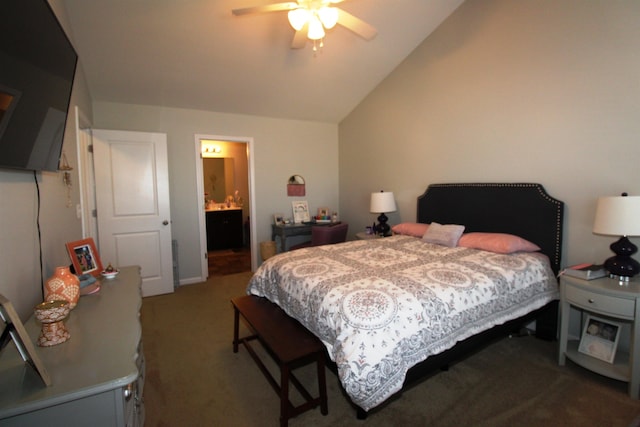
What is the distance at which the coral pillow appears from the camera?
9.76 ft

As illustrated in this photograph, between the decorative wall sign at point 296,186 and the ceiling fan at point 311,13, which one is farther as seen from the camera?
the decorative wall sign at point 296,186

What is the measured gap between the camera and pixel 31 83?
131 cm

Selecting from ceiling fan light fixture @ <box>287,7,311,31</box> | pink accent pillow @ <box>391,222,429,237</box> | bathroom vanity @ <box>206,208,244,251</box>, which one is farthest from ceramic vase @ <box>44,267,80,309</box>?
bathroom vanity @ <box>206,208,244,251</box>

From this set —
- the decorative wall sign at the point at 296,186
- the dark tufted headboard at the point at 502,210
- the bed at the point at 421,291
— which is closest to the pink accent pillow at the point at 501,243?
the bed at the point at 421,291

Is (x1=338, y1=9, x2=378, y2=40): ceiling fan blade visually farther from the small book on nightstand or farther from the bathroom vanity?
the bathroom vanity

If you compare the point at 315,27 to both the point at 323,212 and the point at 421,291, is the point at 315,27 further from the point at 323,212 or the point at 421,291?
the point at 323,212

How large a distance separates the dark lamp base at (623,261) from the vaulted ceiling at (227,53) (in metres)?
2.69

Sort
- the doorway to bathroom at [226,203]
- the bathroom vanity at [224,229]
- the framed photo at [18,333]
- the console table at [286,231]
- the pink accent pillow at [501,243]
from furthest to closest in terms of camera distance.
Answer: the bathroom vanity at [224,229]
the doorway to bathroom at [226,203]
the console table at [286,231]
the pink accent pillow at [501,243]
the framed photo at [18,333]

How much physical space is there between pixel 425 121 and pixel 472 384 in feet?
9.12

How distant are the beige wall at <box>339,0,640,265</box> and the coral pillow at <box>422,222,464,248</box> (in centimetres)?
63

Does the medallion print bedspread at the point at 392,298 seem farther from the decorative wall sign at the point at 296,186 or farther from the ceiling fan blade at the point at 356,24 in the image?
the decorative wall sign at the point at 296,186

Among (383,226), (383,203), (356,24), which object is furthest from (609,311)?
(356,24)

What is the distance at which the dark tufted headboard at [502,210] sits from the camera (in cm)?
264

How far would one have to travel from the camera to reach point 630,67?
2.21 metres
